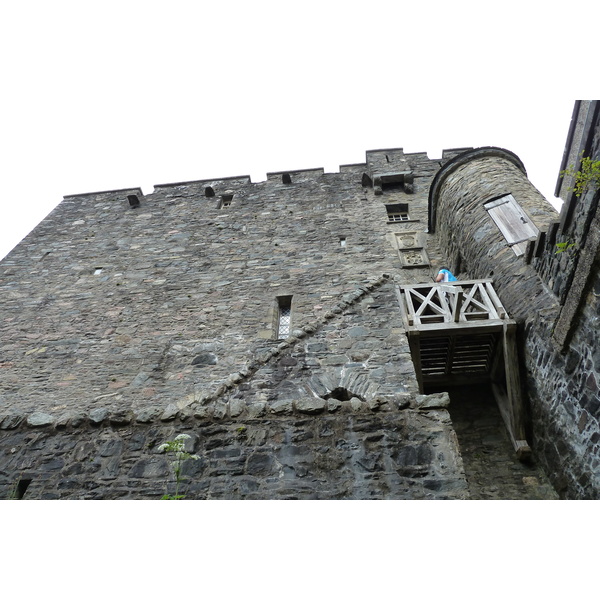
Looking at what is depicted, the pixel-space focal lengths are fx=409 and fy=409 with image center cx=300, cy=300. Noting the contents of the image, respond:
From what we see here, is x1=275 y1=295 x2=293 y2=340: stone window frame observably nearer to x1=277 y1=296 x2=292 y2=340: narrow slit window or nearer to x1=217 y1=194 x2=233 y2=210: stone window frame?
x1=277 y1=296 x2=292 y2=340: narrow slit window

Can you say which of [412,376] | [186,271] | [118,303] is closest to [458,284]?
[412,376]

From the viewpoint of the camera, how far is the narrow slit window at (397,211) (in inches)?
444

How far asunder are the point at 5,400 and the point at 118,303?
9.36ft

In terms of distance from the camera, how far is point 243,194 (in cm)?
1296

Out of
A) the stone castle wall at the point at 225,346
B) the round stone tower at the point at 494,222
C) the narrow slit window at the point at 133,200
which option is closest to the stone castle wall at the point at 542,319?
the round stone tower at the point at 494,222

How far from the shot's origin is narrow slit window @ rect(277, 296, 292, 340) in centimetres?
809

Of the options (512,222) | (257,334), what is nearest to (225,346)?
(257,334)

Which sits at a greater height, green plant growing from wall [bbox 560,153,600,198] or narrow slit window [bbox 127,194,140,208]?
green plant growing from wall [bbox 560,153,600,198]

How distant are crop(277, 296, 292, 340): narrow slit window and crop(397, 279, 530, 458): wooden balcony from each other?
7.62 feet

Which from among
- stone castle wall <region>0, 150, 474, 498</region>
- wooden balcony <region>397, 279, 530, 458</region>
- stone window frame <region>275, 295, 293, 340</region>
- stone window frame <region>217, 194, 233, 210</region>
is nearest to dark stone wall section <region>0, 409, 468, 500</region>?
stone castle wall <region>0, 150, 474, 498</region>

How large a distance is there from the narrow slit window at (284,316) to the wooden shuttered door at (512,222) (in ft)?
14.0

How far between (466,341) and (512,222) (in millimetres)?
2370

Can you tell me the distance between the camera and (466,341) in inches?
263

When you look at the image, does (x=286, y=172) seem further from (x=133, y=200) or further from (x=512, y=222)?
(x=512, y=222)
